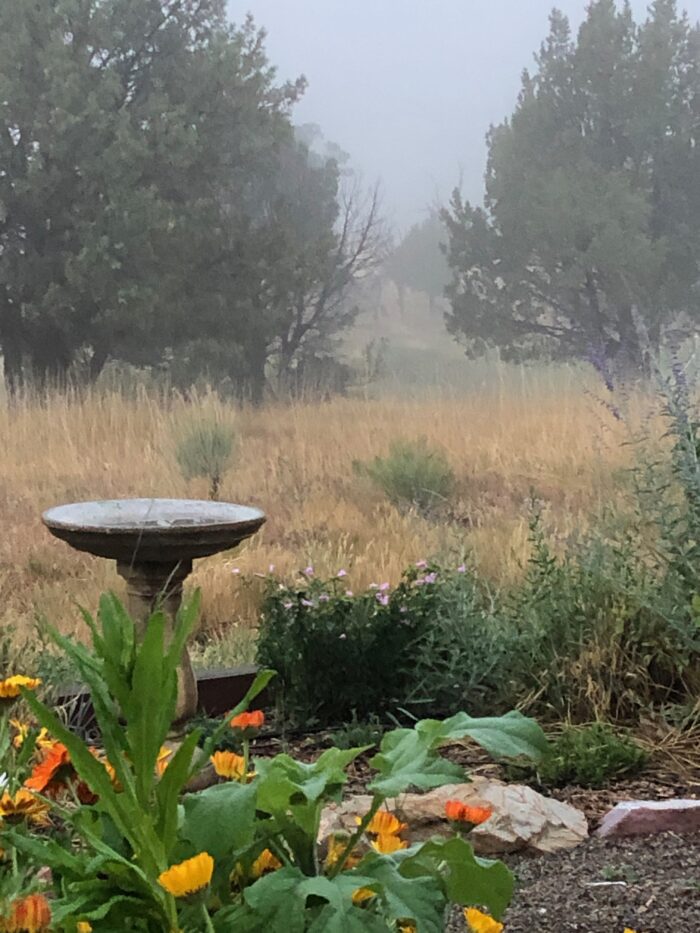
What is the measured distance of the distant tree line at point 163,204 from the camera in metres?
2.84

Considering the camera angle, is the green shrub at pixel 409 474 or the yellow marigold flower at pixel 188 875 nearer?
the yellow marigold flower at pixel 188 875

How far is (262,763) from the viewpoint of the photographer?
36.9 inches

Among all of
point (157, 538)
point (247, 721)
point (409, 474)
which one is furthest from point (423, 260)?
point (247, 721)

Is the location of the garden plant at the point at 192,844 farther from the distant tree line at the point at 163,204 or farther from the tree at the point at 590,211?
the tree at the point at 590,211

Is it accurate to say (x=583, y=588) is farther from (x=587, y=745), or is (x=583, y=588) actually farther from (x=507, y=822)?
(x=507, y=822)

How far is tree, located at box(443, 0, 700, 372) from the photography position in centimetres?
320

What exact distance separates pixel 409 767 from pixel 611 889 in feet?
1.91

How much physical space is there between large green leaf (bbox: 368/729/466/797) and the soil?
36cm

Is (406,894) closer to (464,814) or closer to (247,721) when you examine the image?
(464,814)

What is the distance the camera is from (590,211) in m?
3.21

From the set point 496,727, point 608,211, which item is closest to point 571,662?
point 496,727

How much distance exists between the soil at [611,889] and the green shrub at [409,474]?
1.71m

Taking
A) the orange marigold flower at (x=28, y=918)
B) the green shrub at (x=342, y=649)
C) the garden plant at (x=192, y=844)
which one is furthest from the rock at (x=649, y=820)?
the orange marigold flower at (x=28, y=918)

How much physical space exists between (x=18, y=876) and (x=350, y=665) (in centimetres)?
136
